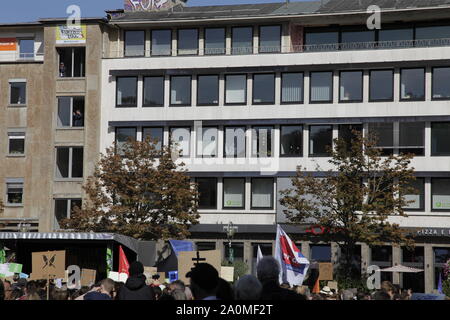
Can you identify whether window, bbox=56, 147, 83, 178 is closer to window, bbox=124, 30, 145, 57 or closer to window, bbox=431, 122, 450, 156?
window, bbox=124, 30, 145, 57

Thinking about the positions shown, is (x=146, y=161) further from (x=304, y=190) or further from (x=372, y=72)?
(x=372, y=72)

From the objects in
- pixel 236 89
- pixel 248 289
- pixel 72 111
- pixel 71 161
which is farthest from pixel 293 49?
pixel 248 289

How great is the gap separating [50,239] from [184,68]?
19914 mm

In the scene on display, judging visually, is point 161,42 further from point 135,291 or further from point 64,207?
point 135,291

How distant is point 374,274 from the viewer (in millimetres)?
50719

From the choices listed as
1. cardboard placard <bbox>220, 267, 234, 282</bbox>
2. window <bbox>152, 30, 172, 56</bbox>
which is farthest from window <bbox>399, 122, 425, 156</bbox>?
cardboard placard <bbox>220, 267, 234, 282</bbox>

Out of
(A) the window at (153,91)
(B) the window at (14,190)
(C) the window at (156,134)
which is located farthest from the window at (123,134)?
(B) the window at (14,190)

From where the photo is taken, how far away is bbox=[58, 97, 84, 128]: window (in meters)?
55.8

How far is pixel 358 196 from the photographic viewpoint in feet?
148

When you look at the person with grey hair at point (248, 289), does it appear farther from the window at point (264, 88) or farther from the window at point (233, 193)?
the window at point (233, 193)

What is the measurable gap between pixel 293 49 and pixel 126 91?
943 cm

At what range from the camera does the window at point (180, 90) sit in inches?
2149
